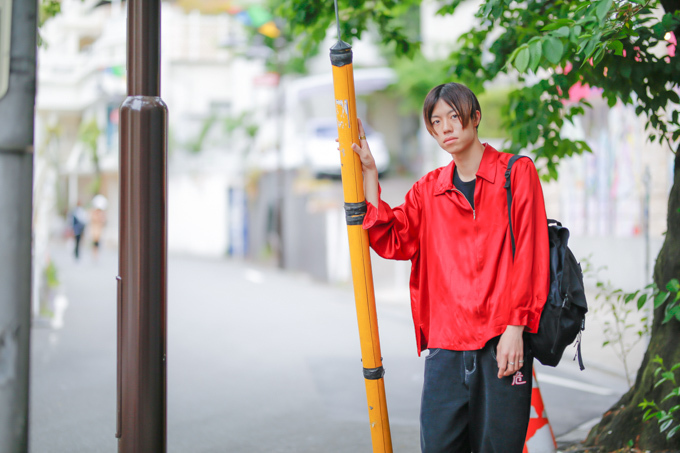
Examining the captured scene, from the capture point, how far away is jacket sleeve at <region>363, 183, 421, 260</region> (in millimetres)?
2807

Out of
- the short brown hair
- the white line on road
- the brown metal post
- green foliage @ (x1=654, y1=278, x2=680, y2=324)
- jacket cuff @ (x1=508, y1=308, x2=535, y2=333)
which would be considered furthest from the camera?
the white line on road

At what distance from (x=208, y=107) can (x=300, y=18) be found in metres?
37.1

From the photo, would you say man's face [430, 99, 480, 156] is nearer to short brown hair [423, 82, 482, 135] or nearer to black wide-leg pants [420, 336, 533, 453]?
short brown hair [423, 82, 482, 135]

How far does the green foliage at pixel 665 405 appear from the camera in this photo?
366cm

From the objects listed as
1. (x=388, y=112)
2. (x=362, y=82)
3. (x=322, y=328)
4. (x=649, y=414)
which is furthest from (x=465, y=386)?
(x=388, y=112)

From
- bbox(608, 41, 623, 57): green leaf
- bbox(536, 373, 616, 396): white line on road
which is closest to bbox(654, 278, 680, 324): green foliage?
bbox(608, 41, 623, 57): green leaf

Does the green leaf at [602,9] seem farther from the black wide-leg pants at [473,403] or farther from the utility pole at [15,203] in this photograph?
the utility pole at [15,203]

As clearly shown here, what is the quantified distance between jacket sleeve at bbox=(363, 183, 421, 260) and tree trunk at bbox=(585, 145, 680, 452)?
6.45 ft

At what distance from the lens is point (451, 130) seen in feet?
9.14

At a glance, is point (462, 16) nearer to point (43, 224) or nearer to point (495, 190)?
point (43, 224)

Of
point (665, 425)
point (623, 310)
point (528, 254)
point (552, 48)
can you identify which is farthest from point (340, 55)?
point (623, 310)

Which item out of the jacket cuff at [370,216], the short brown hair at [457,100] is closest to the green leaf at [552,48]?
the short brown hair at [457,100]

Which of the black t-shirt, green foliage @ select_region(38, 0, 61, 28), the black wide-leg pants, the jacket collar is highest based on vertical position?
green foliage @ select_region(38, 0, 61, 28)

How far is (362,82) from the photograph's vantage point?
77.3 ft
